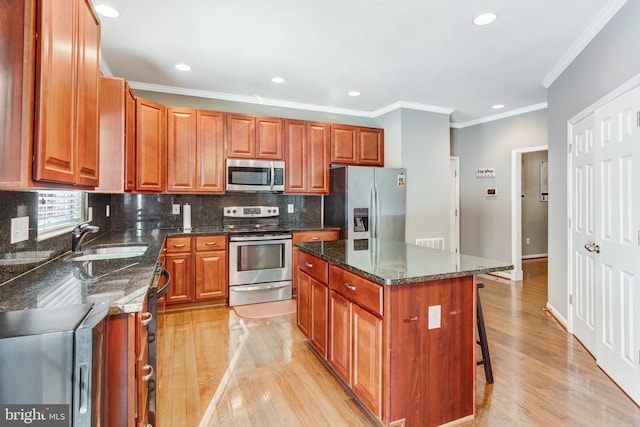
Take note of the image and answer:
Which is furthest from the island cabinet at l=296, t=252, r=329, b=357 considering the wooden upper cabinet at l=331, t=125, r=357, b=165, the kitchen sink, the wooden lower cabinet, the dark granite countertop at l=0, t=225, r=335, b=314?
the wooden upper cabinet at l=331, t=125, r=357, b=165

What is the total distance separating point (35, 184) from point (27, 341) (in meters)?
0.54

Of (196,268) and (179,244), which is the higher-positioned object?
(179,244)

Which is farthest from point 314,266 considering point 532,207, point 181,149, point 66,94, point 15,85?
point 532,207

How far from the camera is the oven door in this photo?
3.75 metres

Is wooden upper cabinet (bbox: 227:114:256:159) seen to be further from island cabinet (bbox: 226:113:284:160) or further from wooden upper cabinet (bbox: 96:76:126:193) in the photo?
wooden upper cabinet (bbox: 96:76:126:193)

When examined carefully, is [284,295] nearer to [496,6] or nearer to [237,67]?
[237,67]

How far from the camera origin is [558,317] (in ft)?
10.9

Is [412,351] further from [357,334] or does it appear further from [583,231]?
[583,231]

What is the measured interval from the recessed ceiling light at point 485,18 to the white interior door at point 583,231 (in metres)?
1.12

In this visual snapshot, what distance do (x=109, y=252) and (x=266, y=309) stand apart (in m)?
1.83

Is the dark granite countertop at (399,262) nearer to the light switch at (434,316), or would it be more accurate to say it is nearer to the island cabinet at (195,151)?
the light switch at (434,316)

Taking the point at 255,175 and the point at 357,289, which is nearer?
the point at 357,289

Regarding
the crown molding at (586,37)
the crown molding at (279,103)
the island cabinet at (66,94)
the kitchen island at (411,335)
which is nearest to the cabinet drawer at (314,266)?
the kitchen island at (411,335)

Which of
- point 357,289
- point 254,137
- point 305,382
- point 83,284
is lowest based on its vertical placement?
point 305,382
